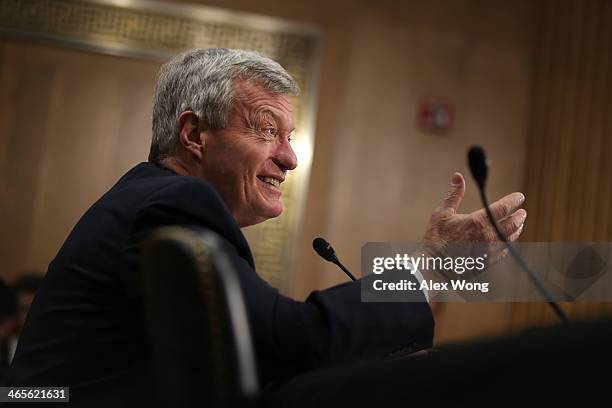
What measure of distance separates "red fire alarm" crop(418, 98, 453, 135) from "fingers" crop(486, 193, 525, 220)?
463cm

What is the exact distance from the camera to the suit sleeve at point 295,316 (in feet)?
4.84

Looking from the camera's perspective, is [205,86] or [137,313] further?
[205,86]

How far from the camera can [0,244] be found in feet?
19.4

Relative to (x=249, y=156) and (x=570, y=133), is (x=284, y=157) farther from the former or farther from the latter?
(x=570, y=133)

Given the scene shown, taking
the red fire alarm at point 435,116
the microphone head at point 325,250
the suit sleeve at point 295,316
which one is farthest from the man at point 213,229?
the red fire alarm at point 435,116

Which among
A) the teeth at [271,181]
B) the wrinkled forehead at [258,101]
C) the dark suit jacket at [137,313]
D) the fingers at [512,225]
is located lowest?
the dark suit jacket at [137,313]

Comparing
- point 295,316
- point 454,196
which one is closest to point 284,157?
point 454,196

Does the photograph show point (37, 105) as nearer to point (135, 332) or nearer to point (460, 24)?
point (460, 24)

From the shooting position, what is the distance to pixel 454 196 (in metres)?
1.78

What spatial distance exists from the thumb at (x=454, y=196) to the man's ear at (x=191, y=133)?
2.11ft

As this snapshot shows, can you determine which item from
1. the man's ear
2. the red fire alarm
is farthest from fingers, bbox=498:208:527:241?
the red fire alarm

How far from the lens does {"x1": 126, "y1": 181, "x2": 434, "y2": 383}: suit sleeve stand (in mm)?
1475

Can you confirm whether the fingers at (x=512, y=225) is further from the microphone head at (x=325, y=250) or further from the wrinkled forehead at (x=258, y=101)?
the wrinkled forehead at (x=258, y=101)

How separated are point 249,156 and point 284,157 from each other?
0.48 feet
